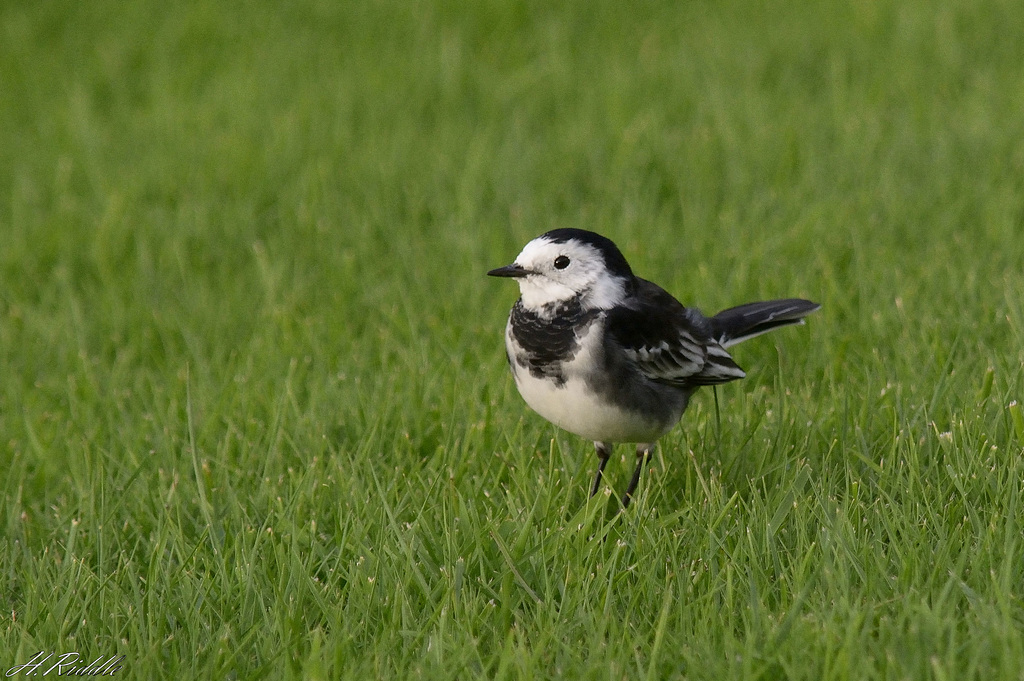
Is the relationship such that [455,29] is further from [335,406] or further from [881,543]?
[881,543]

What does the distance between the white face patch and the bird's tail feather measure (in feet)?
2.77

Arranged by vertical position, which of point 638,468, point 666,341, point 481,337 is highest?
point 666,341

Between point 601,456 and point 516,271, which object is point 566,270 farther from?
point 601,456

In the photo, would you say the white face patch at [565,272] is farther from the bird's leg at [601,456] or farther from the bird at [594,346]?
the bird's leg at [601,456]

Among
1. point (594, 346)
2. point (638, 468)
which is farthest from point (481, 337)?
point (594, 346)

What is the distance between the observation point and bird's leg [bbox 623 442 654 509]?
4613 millimetres

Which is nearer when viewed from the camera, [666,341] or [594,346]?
[594,346]

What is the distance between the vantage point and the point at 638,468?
462 cm

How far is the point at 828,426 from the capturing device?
4.90 meters

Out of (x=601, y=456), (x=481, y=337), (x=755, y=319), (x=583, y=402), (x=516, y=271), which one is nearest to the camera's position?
(x=583, y=402)

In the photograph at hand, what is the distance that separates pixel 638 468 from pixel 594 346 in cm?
62

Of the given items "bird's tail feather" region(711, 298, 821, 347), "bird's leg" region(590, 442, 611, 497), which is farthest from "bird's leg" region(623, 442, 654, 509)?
"bird's tail feather" region(711, 298, 821, 347)

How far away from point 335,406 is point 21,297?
2642 millimetres

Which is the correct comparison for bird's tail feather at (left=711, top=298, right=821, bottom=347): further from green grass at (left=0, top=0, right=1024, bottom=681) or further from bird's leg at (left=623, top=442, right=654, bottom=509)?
bird's leg at (left=623, top=442, right=654, bottom=509)
